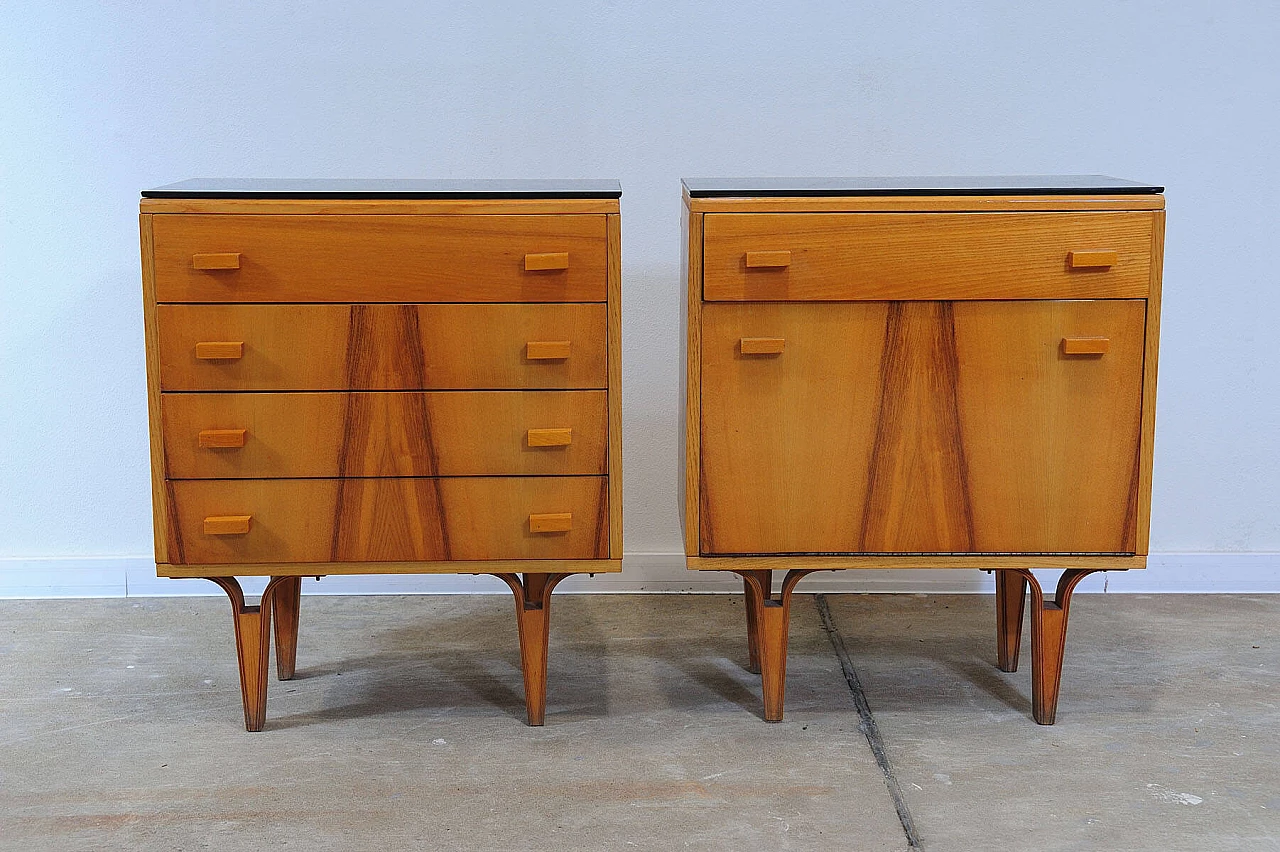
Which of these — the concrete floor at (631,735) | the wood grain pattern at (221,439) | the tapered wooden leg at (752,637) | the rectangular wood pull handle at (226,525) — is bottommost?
the concrete floor at (631,735)

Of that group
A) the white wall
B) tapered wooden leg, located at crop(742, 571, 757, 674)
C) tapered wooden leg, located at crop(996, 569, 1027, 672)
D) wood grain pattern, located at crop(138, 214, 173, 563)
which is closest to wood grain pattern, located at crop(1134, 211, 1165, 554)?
tapered wooden leg, located at crop(996, 569, 1027, 672)

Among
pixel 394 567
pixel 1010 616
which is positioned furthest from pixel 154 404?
pixel 1010 616

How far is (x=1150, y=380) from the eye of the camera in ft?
6.63

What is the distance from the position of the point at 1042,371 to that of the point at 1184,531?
121cm

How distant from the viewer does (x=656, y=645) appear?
8.51 ft

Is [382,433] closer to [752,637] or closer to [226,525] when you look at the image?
[226,525]

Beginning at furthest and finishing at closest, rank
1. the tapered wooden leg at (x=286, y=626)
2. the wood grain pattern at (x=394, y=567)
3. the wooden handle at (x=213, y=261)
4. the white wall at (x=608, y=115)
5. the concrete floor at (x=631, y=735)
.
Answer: the white wall at (x=608, y=115) → the tapered wooden leg at (x=286, y=626) → the wood grain pattern at (x=394, y=567) → the wooden handle at (x=213, y=261) → the concrete floor at (x=631, y=735)

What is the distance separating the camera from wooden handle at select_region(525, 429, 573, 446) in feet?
6.66

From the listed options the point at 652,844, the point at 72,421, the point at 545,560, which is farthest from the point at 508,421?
the point at 72,421

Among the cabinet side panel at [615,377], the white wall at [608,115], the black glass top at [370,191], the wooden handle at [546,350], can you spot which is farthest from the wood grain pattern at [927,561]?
the white wall at [608,115]

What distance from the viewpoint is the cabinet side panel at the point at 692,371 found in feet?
6.59

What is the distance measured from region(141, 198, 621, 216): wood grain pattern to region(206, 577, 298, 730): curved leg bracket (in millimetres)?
648

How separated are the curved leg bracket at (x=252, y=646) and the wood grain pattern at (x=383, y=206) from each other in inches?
25.5

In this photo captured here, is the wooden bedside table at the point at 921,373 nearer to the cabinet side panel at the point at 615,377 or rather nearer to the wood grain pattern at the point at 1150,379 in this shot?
the wood grain pattern at the point at 1150,379
